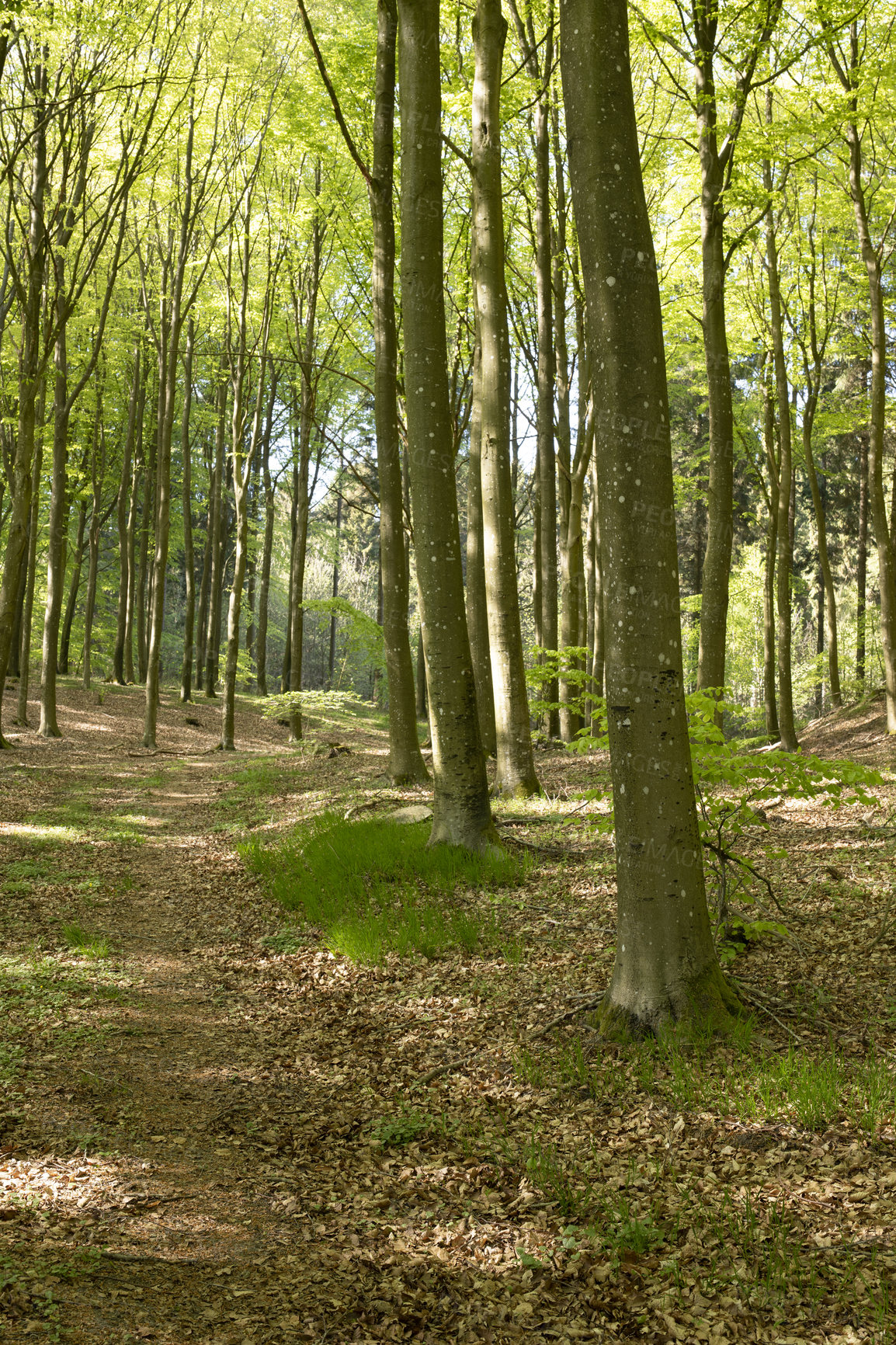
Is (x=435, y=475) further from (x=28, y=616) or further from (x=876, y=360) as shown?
(x=28, y=616)

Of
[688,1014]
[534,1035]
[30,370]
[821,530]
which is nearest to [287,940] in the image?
[534,1035]

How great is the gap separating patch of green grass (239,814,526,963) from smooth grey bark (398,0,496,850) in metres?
0.36

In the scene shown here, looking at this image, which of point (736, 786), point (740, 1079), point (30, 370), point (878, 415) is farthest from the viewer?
point (878, 415)

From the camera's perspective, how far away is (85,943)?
5.84 m

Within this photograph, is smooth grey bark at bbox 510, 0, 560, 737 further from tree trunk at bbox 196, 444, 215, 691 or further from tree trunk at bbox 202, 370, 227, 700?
tree trunk at bbox 196, 444, 215, 691

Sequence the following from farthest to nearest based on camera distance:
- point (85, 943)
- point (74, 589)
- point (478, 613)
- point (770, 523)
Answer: point (74, 589), point (770, 523), point (478, 613), point (85, 943)

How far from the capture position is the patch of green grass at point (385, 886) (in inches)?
225

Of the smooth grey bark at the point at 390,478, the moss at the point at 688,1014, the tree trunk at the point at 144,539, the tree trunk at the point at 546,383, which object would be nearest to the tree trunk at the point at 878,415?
the tree trunk at the point at 546,383

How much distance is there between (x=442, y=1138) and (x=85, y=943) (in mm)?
3381

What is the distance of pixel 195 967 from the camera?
578cm

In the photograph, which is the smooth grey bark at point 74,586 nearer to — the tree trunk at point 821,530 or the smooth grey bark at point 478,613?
the smooth grey bark at point 478,613

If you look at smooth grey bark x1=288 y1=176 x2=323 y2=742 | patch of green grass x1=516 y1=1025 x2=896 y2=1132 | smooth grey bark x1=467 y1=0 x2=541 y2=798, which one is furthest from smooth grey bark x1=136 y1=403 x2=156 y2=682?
patch of green grass x1=516 y1=1025 x2=896 y2=1132

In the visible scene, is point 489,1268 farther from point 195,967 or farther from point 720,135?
point 720,135

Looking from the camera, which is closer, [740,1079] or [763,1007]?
[740,1079]
